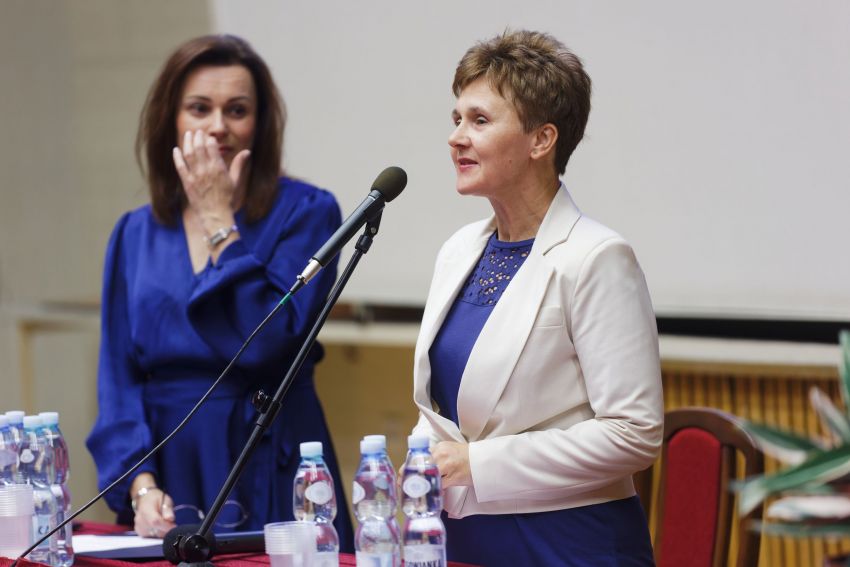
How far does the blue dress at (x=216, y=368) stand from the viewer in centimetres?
270

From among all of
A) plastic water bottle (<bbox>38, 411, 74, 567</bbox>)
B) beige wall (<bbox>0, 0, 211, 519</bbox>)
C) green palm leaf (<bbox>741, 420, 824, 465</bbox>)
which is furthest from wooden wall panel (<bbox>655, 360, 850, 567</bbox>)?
beige wall (<bbox>0, 0, 211, 519</bbox>)

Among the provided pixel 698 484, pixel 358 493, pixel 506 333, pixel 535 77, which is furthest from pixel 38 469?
pixel 698 484

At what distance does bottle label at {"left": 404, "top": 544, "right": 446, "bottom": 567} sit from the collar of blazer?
0.38 meters

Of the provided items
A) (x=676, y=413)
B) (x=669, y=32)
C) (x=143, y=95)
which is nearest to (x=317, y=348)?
(x=676, y=413)

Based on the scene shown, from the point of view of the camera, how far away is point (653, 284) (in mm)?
3512

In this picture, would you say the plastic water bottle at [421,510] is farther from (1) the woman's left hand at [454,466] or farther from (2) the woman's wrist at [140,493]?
(2) the woman's wrist at [140,493]

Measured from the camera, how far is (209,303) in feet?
8.96

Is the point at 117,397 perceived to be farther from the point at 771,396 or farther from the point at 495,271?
the point at 771,396

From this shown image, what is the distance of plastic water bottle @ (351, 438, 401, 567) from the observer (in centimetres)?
186

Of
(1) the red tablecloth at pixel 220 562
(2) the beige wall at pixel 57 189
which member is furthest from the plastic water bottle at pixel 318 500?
(2) the beige wall at pixel 57 189

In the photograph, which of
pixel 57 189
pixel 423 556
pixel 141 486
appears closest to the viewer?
pixel 423 556

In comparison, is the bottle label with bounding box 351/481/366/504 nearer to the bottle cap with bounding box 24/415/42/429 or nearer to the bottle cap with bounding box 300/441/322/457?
the bottle cap with bounding box 300/441/322/457

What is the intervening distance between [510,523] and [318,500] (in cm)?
40

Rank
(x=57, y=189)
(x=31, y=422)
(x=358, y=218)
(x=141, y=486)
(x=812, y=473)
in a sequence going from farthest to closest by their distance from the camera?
(x=57, y=189), (x=141, y=486), (x=31, y=422), (x=358, y=218), (x=812, y=473)
